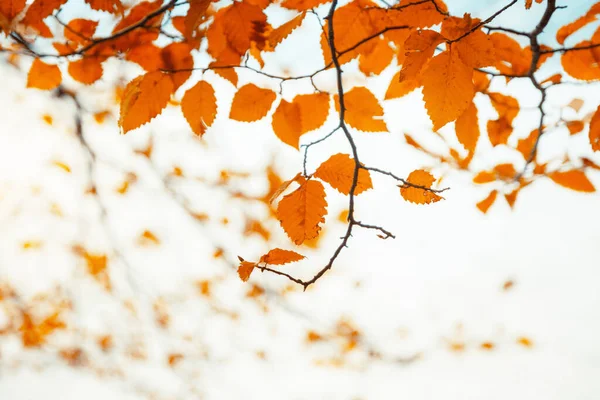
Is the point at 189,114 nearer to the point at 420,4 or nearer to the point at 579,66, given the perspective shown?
the point at 420,4

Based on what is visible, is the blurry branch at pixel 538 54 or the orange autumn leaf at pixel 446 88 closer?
the orange autumn leaf at pixel 446 88

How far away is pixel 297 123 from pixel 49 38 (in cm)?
63

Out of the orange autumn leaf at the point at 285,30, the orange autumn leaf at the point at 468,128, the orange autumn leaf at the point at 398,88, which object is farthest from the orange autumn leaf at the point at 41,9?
the orange autumn leaf at the point at 468,128

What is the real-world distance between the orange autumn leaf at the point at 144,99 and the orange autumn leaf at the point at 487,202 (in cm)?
89

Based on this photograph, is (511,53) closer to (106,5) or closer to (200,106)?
(200,106)

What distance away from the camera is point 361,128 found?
69 centimetres

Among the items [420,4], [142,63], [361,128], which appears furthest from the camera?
[142,63]

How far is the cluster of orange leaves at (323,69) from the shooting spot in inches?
18.9

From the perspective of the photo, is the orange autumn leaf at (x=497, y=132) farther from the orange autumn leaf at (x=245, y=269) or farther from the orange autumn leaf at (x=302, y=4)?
the orange autumn leaf at (x=245, y=269)

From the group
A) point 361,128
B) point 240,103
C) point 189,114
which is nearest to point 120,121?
point 189,114

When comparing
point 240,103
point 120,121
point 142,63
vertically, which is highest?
point 142,63

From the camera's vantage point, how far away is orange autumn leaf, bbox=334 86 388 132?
0.68 meters

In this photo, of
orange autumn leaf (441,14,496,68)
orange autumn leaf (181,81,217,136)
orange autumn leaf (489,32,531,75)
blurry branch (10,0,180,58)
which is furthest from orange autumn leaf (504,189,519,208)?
blurry branch (10,0,180,58)

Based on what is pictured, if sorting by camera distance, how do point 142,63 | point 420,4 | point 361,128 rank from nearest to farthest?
point 420,4 → point 361,128 → point 142,63
